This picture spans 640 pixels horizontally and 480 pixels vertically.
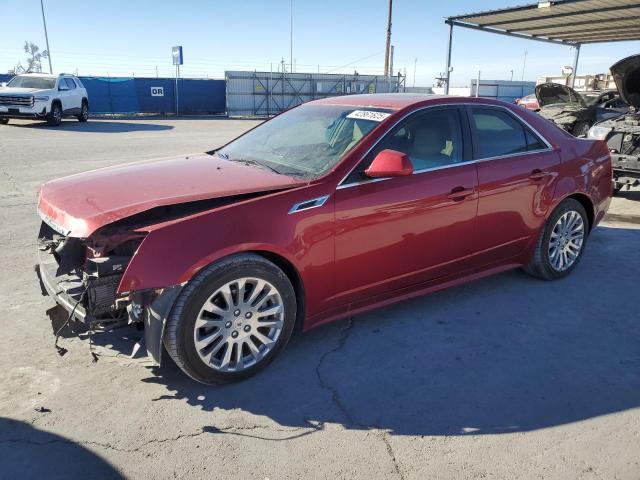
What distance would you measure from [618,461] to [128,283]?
260 centimetres

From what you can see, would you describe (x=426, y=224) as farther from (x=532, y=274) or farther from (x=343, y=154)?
(x=532, y=274)

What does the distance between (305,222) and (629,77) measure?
7.87 metres

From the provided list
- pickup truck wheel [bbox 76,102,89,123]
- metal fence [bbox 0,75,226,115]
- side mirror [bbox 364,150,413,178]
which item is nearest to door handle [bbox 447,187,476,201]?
side mirror [bbox 364,150,413,178]

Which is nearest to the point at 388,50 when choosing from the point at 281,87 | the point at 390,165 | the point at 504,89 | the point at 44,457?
the point at 281,87

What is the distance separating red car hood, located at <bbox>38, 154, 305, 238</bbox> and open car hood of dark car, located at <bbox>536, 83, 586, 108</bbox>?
11.7m

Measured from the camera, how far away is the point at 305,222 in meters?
3.19

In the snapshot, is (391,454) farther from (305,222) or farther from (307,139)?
(307,139)

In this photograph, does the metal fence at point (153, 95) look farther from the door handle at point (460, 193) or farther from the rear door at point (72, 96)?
the door handle at point (460, 193)

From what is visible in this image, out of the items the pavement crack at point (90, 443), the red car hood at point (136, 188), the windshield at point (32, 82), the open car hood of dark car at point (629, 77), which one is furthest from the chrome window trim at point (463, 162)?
the windshield at point (32, 82)

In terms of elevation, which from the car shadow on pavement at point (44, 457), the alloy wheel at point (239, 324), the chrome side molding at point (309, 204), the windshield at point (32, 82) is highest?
the windshield at point (32, 82)

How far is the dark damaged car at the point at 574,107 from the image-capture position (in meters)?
12.2

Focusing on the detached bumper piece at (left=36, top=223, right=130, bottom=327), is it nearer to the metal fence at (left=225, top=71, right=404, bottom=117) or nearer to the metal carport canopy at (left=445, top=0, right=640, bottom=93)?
the metal carport canopy at (left=445, top=0, right=640, bottom=93)

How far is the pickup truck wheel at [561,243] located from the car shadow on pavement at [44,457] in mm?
3784

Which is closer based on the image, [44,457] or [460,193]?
[44,457]
